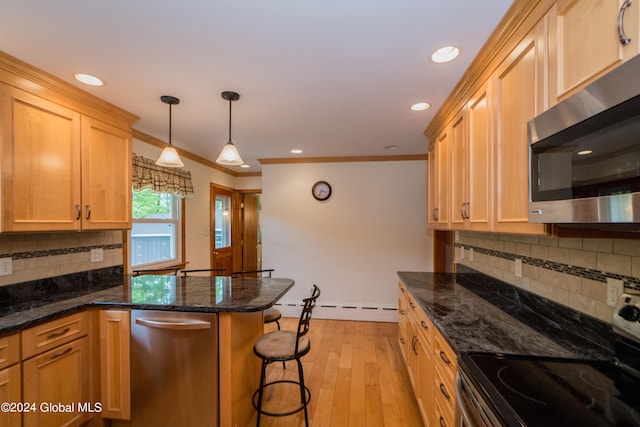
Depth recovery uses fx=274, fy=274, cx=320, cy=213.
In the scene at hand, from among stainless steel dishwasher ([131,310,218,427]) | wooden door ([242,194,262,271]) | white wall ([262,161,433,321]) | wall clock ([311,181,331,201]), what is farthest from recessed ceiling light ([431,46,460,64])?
wooden door ([242,194,262,271])

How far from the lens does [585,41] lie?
91 cm

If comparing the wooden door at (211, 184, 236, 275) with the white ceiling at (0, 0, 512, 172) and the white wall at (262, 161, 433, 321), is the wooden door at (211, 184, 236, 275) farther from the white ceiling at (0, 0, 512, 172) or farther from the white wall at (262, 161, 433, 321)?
the white ceiling at (0, 0, 512, 172)

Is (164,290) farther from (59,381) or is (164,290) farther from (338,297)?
(338,297)

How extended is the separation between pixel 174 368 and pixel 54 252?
4.60 feet

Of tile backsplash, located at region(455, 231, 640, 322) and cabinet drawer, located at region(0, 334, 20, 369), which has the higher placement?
tile backsplash, located at region(455, 231, 640, 322)

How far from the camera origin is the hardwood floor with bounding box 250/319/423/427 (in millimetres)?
2025

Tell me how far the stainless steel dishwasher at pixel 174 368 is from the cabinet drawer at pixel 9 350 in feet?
1.67

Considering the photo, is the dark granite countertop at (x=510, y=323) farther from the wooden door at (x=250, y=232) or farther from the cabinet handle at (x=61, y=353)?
the wooden door at (x=250, y=232)

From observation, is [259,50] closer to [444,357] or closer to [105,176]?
[105,176]

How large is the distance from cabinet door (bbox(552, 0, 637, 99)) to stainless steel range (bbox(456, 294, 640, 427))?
2.74 ft

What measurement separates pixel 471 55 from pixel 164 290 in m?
2.58

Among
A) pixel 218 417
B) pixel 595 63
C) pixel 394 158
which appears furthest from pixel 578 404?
pixel 394 158

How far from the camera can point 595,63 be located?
865 mm

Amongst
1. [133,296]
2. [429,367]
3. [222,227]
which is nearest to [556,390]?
[429,367]
